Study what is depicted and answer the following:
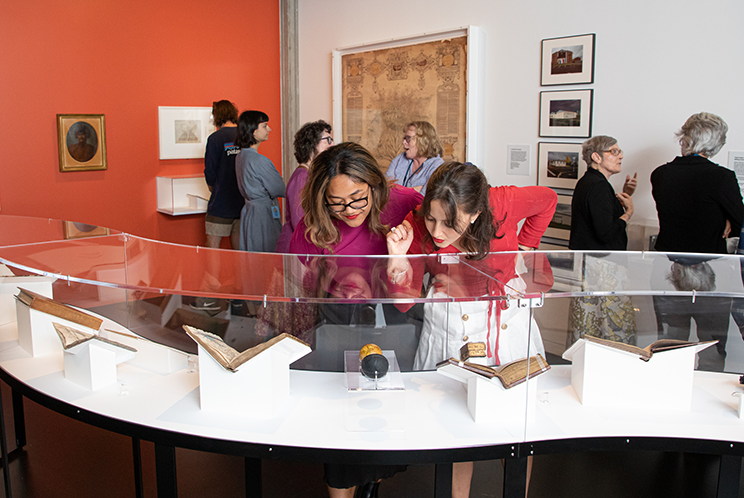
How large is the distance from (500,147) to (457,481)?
3.49m

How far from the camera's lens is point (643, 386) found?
1909 millimetres

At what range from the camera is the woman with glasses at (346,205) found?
241 centimetres

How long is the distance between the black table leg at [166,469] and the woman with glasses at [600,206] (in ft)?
9.98

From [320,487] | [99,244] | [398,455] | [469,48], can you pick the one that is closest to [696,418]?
[398,455]

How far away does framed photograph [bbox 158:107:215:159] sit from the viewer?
20.1 ft

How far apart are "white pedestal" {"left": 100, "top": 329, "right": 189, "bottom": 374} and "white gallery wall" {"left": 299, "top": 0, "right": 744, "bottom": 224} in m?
3.39

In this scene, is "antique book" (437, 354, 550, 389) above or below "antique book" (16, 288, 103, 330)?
below

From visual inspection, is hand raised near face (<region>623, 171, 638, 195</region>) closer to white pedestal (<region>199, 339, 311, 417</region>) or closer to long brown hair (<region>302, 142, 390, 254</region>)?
long brown hair (<region>302, 142, 390, 254</region>)

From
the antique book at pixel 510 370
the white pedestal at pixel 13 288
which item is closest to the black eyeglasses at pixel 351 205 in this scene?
the antique book at pixel 510 370

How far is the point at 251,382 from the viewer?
1808 millimetres

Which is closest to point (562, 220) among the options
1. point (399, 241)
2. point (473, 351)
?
point (399, 241)

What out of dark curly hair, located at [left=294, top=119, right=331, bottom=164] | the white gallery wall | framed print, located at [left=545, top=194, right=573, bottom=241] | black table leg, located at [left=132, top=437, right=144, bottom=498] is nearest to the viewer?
black table leg, located at [left=132, top=437, right=144, bottom=498]

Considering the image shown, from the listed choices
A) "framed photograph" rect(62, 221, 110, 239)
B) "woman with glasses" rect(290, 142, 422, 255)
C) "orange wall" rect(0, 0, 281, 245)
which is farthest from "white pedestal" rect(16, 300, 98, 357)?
"orange wall" rect(0, 0, 281, 245)

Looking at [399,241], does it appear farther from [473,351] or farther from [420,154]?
[420,154]
